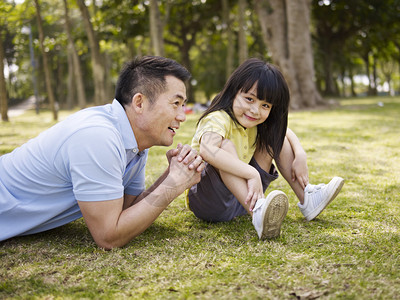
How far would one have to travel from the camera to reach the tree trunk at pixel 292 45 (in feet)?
43.0

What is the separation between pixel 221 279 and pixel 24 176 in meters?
1.21

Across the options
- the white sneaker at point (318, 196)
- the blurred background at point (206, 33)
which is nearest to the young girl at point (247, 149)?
the white sneaker at point (318, 196)

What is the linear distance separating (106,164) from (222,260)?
0.75 m

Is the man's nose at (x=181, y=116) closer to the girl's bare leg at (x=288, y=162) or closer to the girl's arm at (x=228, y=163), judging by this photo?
the girl's arm at (x=228, y=163)

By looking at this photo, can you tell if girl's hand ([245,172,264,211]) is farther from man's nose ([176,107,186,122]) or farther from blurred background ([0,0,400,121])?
blurred background ([0,0,400,121])

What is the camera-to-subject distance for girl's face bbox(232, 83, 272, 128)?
2.73 m

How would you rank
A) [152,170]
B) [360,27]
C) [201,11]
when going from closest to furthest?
[152,170] < [201,11] < [360,27]

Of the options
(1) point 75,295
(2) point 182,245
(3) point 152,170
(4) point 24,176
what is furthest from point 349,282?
(3) point 152,170

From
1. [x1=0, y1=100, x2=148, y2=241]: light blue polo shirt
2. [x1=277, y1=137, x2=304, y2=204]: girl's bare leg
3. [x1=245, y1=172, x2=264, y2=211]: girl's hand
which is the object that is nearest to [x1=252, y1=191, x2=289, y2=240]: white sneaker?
[x1=245, y1=172, x2=264, y2=211]: girl's hand

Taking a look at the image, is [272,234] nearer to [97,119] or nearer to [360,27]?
[97,119]

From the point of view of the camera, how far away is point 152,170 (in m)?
4.84

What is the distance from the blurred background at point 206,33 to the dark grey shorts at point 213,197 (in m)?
9.29

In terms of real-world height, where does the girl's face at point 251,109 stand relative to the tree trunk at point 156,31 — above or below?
below

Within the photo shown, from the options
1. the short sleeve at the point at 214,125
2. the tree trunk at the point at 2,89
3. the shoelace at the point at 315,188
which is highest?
the tree trunk at the point at 2,89
